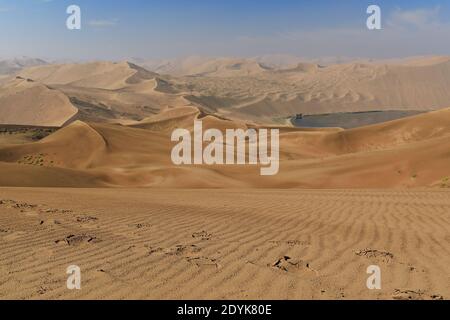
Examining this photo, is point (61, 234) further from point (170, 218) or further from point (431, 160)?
point (431, 160)

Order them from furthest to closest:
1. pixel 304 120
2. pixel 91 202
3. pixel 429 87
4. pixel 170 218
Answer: pixel 429 87, pixel 304 120, pixel 91 202, pixel 170 218

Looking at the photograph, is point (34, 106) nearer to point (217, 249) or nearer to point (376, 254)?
point (217, 249)

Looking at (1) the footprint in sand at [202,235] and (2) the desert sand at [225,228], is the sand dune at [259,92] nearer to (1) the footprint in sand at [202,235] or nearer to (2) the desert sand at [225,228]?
(2) the desert sand at [225,228]

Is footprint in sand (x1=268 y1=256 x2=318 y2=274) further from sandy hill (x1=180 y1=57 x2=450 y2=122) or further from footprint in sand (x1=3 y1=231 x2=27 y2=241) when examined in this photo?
sandy hill (x1=180 y1=57 x2=450 y2=122)

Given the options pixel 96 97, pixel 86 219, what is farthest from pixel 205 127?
Result: pixel 96 97

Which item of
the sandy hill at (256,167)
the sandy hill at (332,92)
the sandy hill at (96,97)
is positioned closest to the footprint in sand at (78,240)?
the sandy hill at (256,167)
